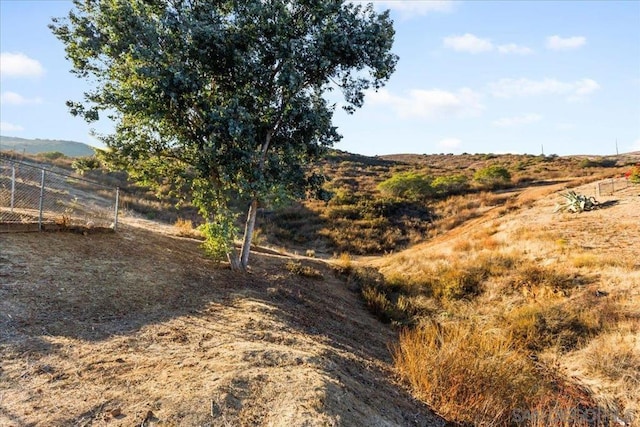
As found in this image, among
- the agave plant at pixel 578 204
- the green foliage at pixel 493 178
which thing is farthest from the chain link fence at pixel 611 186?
the green foliage at pixel 493 178

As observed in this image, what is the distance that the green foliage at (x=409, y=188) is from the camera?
41.7 metres

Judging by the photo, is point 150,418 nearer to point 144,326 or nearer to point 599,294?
point 144,326

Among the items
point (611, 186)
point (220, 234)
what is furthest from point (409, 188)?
point (220, 234)

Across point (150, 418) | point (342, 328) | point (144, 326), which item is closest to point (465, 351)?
point (342, 328)

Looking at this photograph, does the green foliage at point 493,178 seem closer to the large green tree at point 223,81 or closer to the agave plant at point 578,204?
the agave plant at point 578,204

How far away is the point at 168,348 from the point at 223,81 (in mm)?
7570

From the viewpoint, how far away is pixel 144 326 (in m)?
7.43

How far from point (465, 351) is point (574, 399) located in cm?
249

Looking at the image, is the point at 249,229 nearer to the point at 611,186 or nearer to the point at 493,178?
the point at 611,186

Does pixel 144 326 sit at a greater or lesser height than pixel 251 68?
lesser

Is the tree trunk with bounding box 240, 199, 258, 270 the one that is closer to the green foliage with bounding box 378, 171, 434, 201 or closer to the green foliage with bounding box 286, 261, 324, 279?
the green foliage with bounding box 286, 261, 324, 279

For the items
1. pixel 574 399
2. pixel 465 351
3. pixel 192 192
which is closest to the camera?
pixel 465 351

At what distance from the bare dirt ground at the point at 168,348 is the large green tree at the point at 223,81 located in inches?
106

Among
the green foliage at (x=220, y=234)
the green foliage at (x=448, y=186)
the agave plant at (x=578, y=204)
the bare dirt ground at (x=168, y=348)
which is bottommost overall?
the bare dirt ground at (x=168, y=348)
